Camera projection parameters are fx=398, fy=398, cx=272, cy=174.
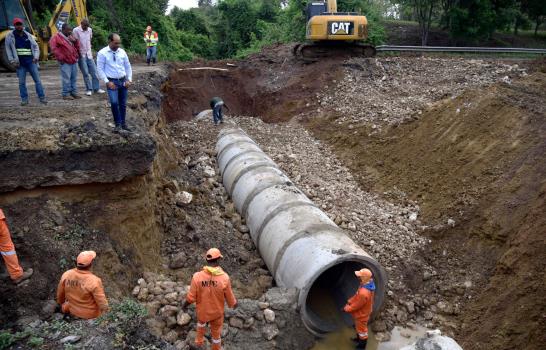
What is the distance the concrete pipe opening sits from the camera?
5.80 m

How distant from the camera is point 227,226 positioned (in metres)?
7.78

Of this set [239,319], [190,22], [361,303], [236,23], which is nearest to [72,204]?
[239,319]

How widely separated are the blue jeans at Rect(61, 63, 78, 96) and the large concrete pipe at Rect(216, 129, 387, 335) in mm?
3706

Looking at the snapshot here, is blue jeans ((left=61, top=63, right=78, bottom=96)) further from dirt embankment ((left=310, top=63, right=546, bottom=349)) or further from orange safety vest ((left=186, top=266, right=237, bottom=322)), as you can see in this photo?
dirt embankment ((left=310, top=63, right=546, bottom=349))

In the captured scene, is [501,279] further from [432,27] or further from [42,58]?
[432,27]

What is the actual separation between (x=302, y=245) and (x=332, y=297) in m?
1.49

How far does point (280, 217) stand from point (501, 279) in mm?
3481

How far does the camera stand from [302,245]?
5980 millimetres

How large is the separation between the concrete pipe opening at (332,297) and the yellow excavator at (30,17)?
991 cm

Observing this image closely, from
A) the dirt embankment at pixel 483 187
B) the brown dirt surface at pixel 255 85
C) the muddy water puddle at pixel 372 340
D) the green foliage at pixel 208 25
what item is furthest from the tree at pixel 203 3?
the muddy water puddle at pixel 372 340

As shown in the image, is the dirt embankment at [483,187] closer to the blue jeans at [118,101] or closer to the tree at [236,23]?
the blue jeans at [118,101]

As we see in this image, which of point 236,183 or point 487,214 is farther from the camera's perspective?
point 236,183

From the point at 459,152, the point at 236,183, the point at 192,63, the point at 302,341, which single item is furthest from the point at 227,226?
the point at 192,63

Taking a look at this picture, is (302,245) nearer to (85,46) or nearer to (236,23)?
(85,46)
